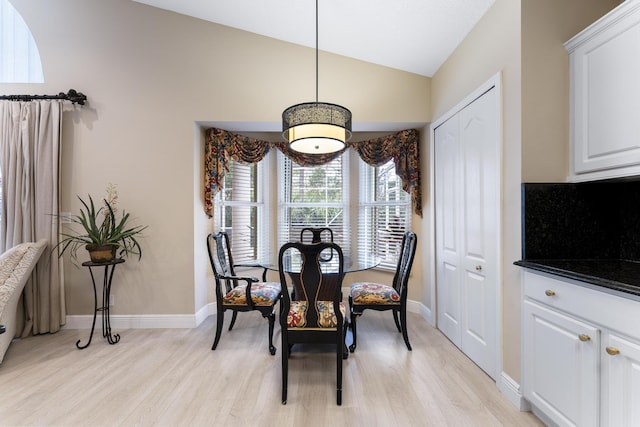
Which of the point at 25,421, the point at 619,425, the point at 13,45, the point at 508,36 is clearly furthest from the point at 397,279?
the point at 13,45

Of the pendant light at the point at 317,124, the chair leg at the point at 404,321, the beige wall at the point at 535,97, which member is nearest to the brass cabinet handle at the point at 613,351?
the beige wall at the point at 535,97

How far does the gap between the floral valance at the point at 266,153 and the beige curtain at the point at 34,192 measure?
4.71 ft

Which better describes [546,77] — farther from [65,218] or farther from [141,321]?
[65,218]

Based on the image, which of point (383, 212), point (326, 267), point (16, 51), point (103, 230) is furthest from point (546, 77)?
point (16, 51)

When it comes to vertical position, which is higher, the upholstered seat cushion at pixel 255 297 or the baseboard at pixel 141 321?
the upholstered seat cushion at pixel 255 297

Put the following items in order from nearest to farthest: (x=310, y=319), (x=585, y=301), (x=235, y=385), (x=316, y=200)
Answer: (x=585, y=301) < (x=310, y=319) < (x=235, y=385) < (x=316, y=200)

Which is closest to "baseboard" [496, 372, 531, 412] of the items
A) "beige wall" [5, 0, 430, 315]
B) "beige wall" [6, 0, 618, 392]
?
"beige wall" [6, 0, 618, 392]

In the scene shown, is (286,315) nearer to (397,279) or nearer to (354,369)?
(354,369)

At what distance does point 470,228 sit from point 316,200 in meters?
2.05

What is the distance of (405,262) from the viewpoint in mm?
2607

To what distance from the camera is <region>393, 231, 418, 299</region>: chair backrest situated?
2.45 metres

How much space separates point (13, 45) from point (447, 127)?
14.5ft

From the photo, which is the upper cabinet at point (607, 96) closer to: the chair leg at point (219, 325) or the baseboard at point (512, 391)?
the baseboard at point (512, 391)

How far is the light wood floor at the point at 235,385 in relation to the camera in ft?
5.46
